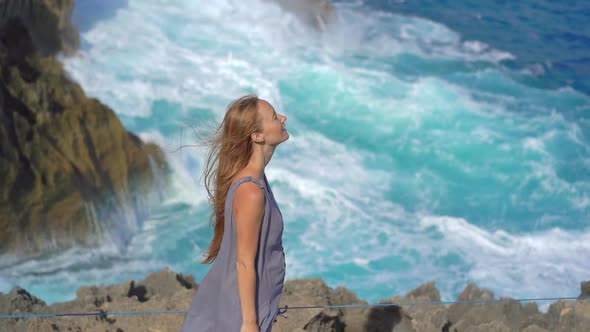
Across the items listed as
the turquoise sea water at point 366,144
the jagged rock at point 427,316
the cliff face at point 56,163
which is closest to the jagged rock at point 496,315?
the jagged rock at point 427,316

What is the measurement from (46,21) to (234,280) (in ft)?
30.3

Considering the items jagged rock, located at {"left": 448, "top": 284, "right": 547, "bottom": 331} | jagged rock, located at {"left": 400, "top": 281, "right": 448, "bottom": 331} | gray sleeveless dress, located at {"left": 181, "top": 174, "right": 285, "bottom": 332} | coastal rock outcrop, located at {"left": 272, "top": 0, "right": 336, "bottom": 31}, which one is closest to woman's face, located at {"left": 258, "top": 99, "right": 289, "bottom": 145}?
gray sleeveless dress, located at {"left": 181, "top": 174, "right": 285, "bottom": 332}

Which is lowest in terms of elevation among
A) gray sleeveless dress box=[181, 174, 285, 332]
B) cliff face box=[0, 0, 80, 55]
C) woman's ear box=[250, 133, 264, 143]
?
gray sleeveless dress box=[181, 174, 285, 332]

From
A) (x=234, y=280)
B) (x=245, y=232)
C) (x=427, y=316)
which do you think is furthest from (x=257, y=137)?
(x=427, y=316)

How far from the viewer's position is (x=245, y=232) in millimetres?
2223

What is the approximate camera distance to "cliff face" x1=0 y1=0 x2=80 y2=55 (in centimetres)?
910

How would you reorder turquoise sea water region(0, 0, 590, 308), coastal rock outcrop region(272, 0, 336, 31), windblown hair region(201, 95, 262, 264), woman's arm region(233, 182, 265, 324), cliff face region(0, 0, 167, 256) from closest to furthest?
woman's arm region(233, 182, 265, 324) < windblown hair region(201, 95, 262, 264) < cliff face region(0, 0, 167, 256) < turquoise sea water region(0, 0, 590, 308) < coastal rock outcrop region(272, 0, 336, 31)

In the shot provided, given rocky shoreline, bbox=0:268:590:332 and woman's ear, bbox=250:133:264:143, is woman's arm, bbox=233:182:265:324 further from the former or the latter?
rocky shoreline, bbox=0:268:590:332

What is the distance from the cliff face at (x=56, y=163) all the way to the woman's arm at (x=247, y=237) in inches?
231

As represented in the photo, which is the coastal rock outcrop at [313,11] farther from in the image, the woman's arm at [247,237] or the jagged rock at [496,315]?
the woman's arm at [247,237]

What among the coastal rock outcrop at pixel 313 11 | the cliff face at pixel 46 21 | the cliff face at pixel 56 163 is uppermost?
the coastal rock outcrop at pixel 313 11

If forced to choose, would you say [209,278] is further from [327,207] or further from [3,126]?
[327,207]

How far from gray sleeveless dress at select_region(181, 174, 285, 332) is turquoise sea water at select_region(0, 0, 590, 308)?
5798 mm

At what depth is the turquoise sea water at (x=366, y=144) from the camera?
8766 millimetres
